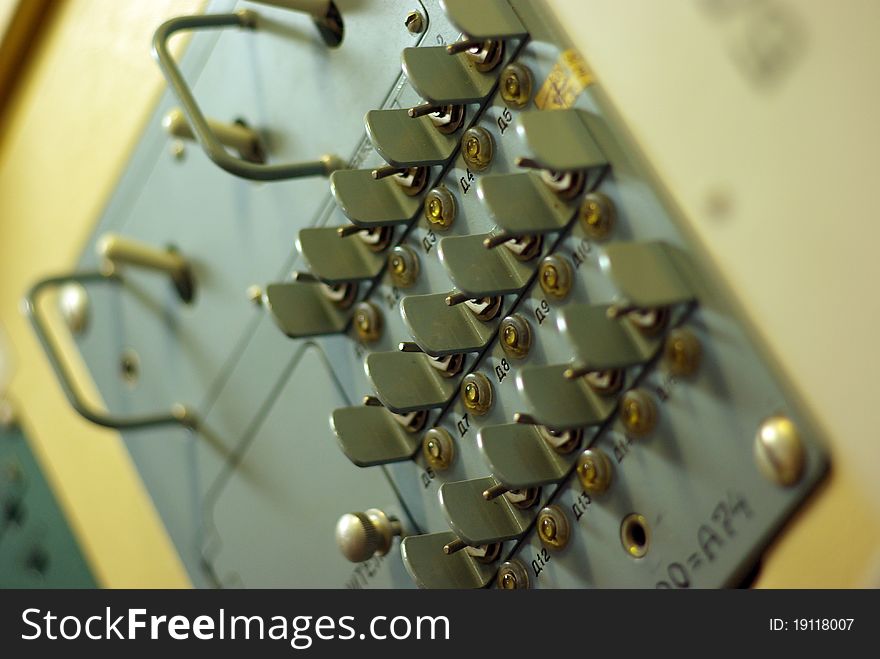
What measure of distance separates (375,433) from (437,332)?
101 mm

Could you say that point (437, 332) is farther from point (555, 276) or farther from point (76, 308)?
point (76, 308)

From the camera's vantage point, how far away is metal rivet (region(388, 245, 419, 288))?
2.53 feet

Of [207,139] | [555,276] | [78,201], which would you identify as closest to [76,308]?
[78,201]

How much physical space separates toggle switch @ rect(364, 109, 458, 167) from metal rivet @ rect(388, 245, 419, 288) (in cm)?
7

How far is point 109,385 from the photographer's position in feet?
3.67

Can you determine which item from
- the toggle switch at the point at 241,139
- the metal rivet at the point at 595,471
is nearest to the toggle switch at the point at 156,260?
the toggle switch at the point at 241,139

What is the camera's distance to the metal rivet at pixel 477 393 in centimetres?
72

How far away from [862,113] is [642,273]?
13 cm

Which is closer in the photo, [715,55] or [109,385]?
[715,55]

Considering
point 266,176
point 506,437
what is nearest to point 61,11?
point 266,176

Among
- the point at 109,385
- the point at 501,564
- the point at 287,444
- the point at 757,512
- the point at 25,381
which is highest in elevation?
the point at 757,512

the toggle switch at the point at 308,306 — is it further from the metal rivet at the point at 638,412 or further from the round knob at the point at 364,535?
the metal rivet at the point at 638,412

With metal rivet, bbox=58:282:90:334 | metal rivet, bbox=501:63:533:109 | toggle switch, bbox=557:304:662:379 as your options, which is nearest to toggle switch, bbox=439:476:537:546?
toggle switch, bbox=557:304:662:379

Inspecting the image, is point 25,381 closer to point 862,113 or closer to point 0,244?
point 0,244
